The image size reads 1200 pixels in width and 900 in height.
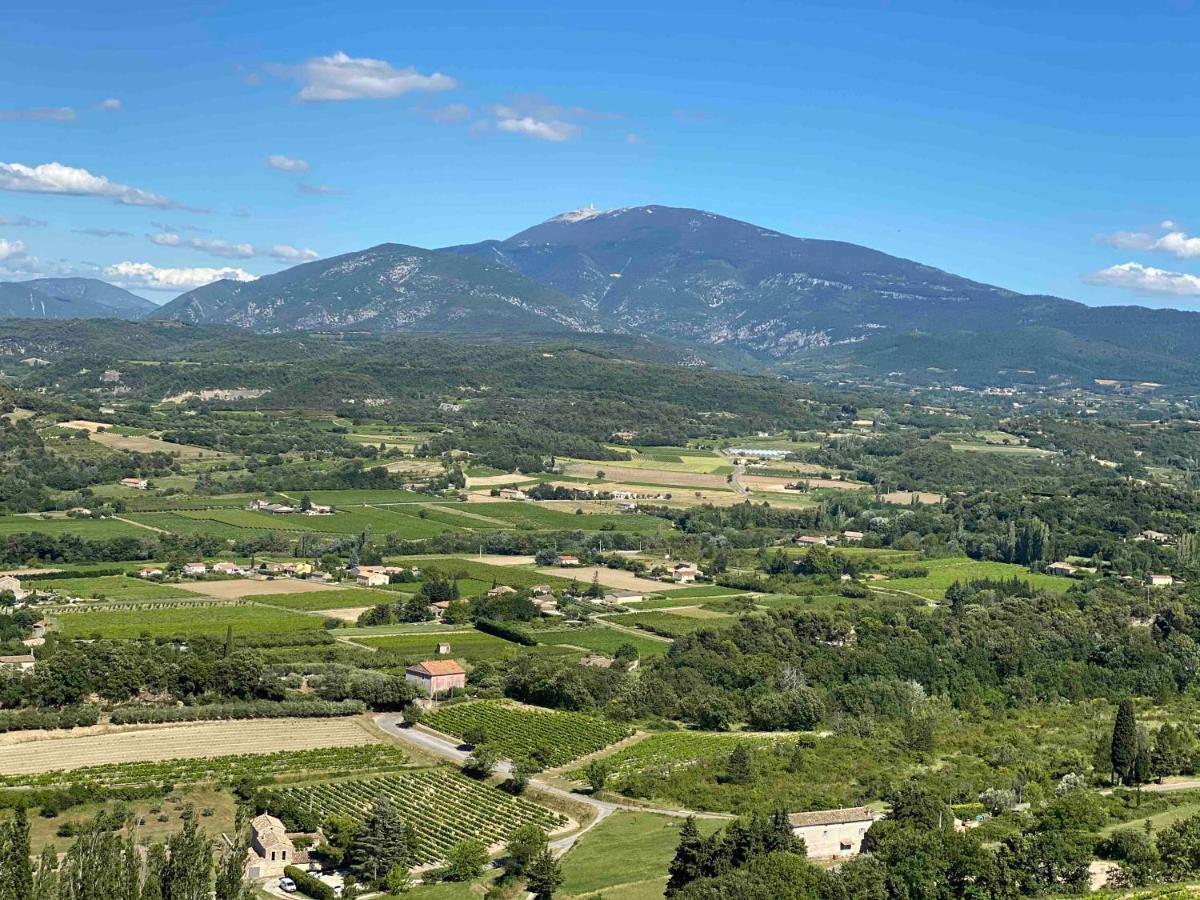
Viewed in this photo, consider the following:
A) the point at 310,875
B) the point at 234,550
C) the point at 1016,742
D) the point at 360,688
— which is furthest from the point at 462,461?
the point at 310,875

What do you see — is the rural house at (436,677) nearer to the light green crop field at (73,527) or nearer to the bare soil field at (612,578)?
the bare soil field at (612,578)

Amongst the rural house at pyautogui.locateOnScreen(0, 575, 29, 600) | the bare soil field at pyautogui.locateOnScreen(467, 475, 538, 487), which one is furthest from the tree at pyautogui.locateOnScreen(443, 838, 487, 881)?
the bare soil field at pyautogui.locateOnScreen(467, 475, 538, 487)

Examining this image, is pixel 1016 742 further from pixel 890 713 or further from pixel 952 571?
pixel 952 571

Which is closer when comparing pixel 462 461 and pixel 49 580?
pixel 49 580

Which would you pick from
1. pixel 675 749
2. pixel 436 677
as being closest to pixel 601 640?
pixel 436 677

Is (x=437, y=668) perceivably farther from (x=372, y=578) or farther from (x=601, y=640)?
(x=372, y=578)

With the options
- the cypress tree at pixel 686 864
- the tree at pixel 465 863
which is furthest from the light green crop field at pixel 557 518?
the cypress tree at pixel 686 864

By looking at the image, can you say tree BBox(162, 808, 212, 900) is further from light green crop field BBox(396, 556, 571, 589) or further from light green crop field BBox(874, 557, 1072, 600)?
light green crop field BBox(874, 557, 1072, 600)
